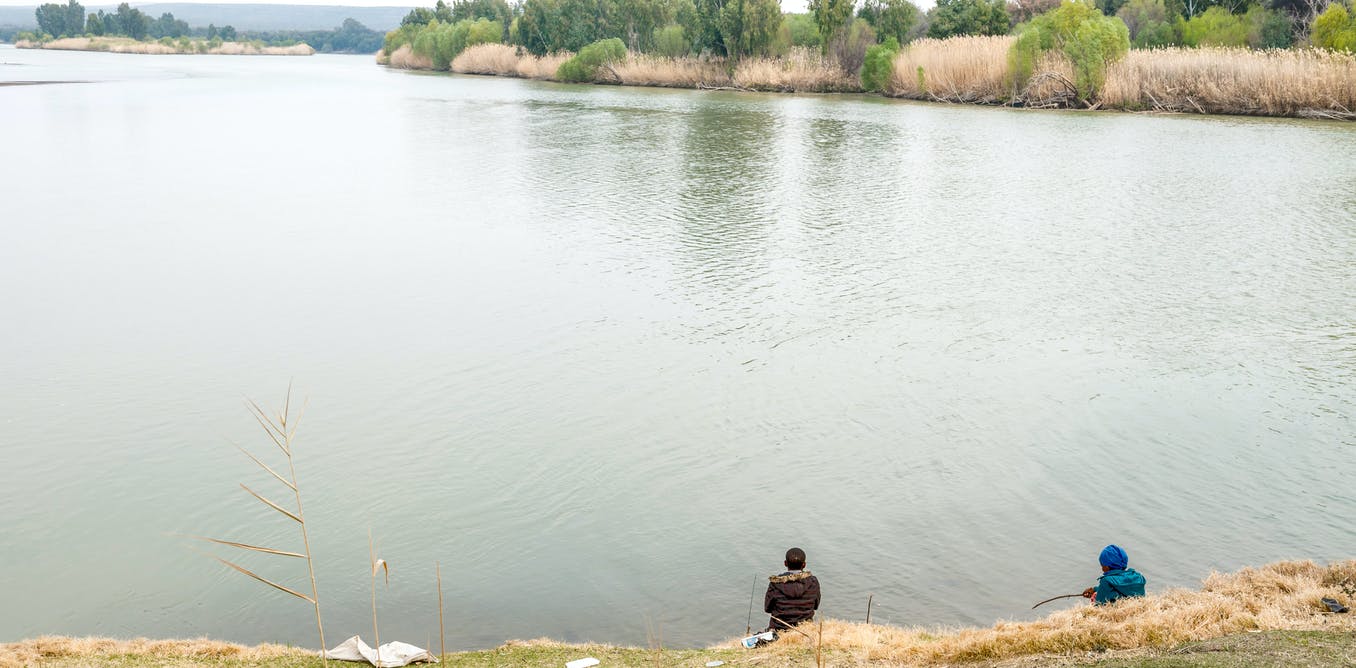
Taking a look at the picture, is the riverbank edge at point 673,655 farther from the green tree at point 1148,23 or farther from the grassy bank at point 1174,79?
the green tree at point 1148,23

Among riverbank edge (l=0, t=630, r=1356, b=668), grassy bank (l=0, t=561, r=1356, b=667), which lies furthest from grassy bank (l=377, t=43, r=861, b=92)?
riverbank edge (l=0, t=630, r=1356, b=668)

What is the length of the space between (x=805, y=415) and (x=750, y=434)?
2.41 feet

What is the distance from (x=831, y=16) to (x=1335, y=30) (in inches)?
886

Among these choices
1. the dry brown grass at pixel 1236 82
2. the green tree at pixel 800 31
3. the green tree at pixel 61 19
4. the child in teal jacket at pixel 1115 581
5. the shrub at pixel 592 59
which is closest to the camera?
the child in teal jacket at pixel 1115 581

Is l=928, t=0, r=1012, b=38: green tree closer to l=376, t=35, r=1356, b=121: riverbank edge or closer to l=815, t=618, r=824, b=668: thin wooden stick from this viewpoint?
l=376, t=35, r=1356, b=121: riverbank edge

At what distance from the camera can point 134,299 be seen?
48.3ft

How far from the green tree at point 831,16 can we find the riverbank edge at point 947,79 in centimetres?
169

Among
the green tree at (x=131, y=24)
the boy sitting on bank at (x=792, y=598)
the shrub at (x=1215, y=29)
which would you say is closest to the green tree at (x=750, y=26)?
the shrub at (x=1215, y=29)

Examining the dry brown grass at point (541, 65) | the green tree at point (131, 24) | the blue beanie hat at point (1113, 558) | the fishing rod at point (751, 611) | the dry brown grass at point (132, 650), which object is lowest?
the fishing rod at point (751, 611)

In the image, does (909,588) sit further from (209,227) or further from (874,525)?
(209,227)

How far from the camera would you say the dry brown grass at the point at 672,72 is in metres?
58.8

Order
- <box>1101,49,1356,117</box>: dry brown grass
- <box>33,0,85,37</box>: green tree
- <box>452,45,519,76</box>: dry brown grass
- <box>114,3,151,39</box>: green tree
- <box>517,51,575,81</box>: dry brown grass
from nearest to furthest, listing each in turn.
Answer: <box>1101,49,1356,117</box>: dry brown grass
<box>517,51,575,81</box>: dry brown grass
<box>452,45,519,76</box>: dry brown grass
<box>33,0,85,37</box>: green tree
<box>114,3,151,39</box>: green tree

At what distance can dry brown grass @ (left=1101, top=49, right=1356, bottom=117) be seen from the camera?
119 ft

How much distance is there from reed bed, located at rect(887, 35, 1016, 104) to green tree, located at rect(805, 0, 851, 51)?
571 centimetres
